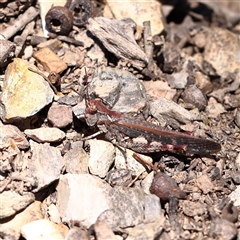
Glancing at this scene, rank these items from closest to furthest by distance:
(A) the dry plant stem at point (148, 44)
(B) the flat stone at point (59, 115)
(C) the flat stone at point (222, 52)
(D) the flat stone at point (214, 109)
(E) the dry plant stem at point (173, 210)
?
(E) the dry plant stem at point (173, 210), (B) the flat stone at point (59, 115), (D) the flat stone at point (214, 109), (A) the dry plant stem at point (148, 44), (C) the flat stone at point (222, 52)

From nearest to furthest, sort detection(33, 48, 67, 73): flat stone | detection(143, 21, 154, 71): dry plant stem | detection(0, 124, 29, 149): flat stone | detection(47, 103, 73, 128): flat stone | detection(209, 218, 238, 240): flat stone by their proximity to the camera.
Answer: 1. detection(209, 218, 238, 240): flat stone
2. detection(0, 124, 29, 149): flat stone
3. detection(47, 103, 73, 128): flat stone
4. detection(33, 48, 67, 73): flat stone
5. detection(143, 21, 154, 71): dry plant stem

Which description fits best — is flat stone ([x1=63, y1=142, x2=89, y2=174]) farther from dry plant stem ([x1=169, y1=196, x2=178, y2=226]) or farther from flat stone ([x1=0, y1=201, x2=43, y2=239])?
dry plant stem ([x1=169, y1=196, x2=178, y2=226])

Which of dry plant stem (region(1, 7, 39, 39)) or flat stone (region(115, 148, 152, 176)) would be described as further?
dry plant stem (region(1, 7, 39, 39))

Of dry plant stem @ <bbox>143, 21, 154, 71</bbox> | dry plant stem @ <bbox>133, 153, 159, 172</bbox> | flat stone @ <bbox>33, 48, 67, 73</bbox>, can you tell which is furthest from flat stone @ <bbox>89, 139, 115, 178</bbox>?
dry plant stem @ <bbox>143, 21, 154, 71</bbox>

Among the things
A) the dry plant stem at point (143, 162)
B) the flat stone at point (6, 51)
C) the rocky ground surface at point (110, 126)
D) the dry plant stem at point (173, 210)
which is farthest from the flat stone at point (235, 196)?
the flat stone at point (6, 51)

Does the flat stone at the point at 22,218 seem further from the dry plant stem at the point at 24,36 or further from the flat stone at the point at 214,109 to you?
the flat stone at the point at 214,109

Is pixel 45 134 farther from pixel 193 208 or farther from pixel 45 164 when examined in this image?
pixel 193 208

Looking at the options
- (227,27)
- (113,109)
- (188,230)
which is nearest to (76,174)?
(113,109)
